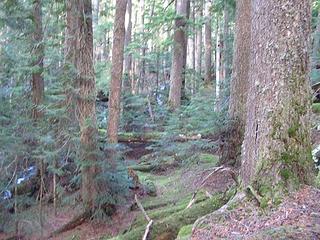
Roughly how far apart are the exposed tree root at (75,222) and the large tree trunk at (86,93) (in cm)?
18

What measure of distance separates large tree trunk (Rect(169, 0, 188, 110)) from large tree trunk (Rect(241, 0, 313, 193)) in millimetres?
13338

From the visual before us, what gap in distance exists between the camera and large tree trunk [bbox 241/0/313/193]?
427cm

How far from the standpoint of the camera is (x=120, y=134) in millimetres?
16031

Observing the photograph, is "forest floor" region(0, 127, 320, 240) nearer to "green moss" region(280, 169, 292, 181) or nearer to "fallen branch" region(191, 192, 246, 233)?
"fallen branch" region(191, 192, 246, 233)

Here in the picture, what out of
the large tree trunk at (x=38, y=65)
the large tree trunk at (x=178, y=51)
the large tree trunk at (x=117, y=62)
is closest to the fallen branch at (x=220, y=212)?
the large tree trunk at (x=117, y=62)

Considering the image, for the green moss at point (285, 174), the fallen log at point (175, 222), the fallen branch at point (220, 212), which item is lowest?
the fallen log at point (175, 222)

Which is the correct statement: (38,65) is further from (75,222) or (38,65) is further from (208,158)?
(208,158)

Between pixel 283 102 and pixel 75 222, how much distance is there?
624cm

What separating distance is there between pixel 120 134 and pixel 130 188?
577cm

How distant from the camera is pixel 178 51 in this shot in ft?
59.1

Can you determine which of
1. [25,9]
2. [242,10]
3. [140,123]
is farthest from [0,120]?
[140,123]

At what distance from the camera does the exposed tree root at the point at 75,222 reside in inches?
358

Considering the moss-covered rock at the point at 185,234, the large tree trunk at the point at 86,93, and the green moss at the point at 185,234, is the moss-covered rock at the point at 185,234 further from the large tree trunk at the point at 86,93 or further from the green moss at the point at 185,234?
the large tree trunk at the point at 86,93

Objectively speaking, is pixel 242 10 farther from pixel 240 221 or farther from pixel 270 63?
pixel 240 221
